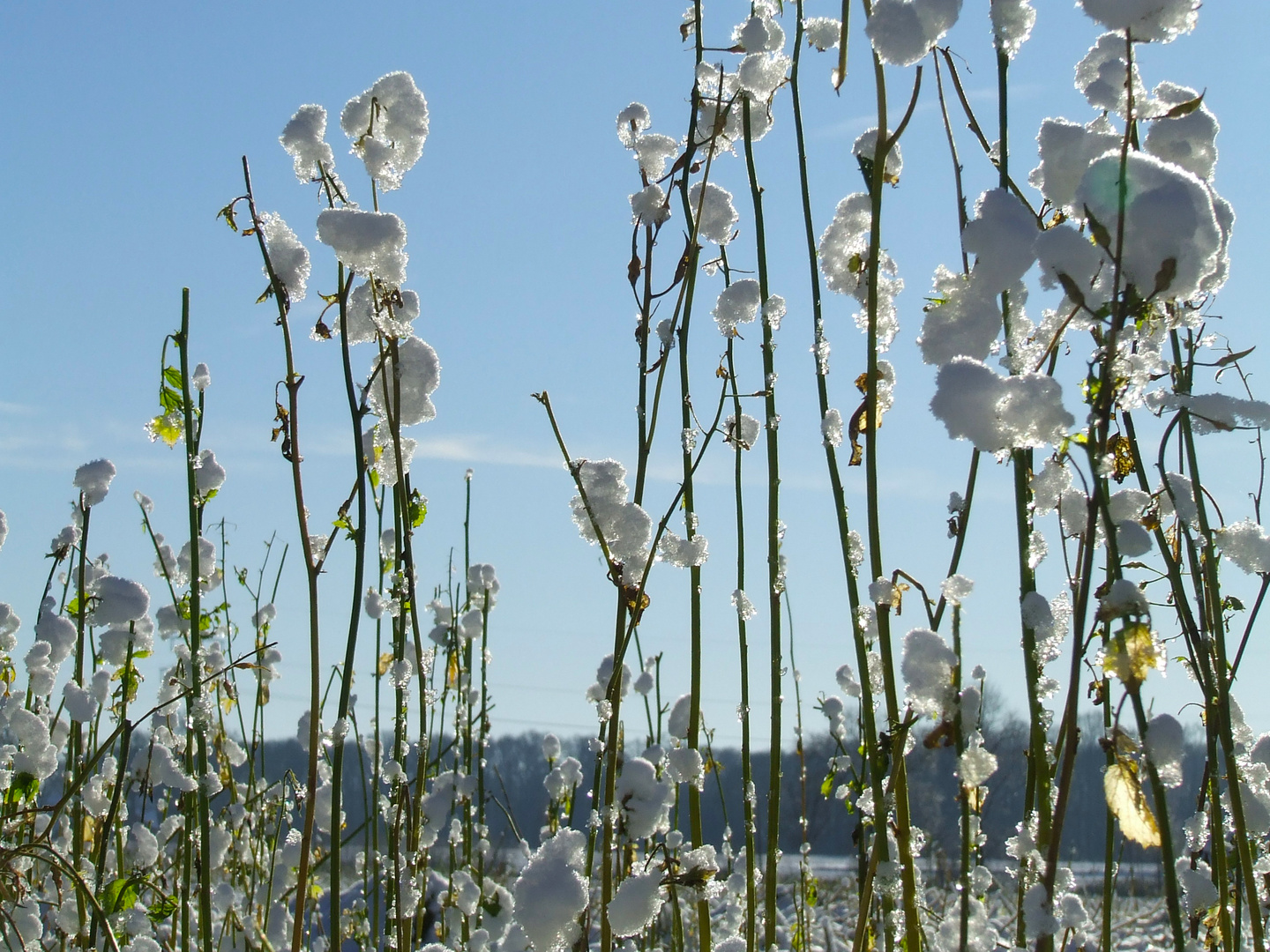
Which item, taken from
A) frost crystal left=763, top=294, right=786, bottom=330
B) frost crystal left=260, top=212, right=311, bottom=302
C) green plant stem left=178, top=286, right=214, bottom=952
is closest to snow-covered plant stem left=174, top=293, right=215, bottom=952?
green plant stem left=178, top=286, right=214, bottom=952

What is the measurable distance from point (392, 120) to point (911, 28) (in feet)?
2.06

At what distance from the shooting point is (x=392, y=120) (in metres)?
1.21

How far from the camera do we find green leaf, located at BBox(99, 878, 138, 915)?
66.0 inches

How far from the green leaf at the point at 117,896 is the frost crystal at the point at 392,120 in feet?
3.79

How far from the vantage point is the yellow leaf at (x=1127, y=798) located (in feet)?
2.12

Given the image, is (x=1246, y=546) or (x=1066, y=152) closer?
(x=1066, y=152)

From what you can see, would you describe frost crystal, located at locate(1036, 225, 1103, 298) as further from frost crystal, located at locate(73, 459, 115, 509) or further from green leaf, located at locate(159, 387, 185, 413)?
frost crystal, located at locate(73, 459, 115, 509)

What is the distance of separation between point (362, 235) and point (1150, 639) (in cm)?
83

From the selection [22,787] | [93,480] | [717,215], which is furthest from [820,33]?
[22,787]

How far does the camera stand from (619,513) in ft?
3.73

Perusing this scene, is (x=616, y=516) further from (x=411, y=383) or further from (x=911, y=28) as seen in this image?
(x=911, y=28)

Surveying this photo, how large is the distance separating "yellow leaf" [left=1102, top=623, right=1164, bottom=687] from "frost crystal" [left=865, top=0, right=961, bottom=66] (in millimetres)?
472

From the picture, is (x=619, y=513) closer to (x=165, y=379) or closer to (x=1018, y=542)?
(x=1018, y=542)

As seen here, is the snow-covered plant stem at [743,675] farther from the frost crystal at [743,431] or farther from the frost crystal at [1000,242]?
the frost crystal at [1000,242]
